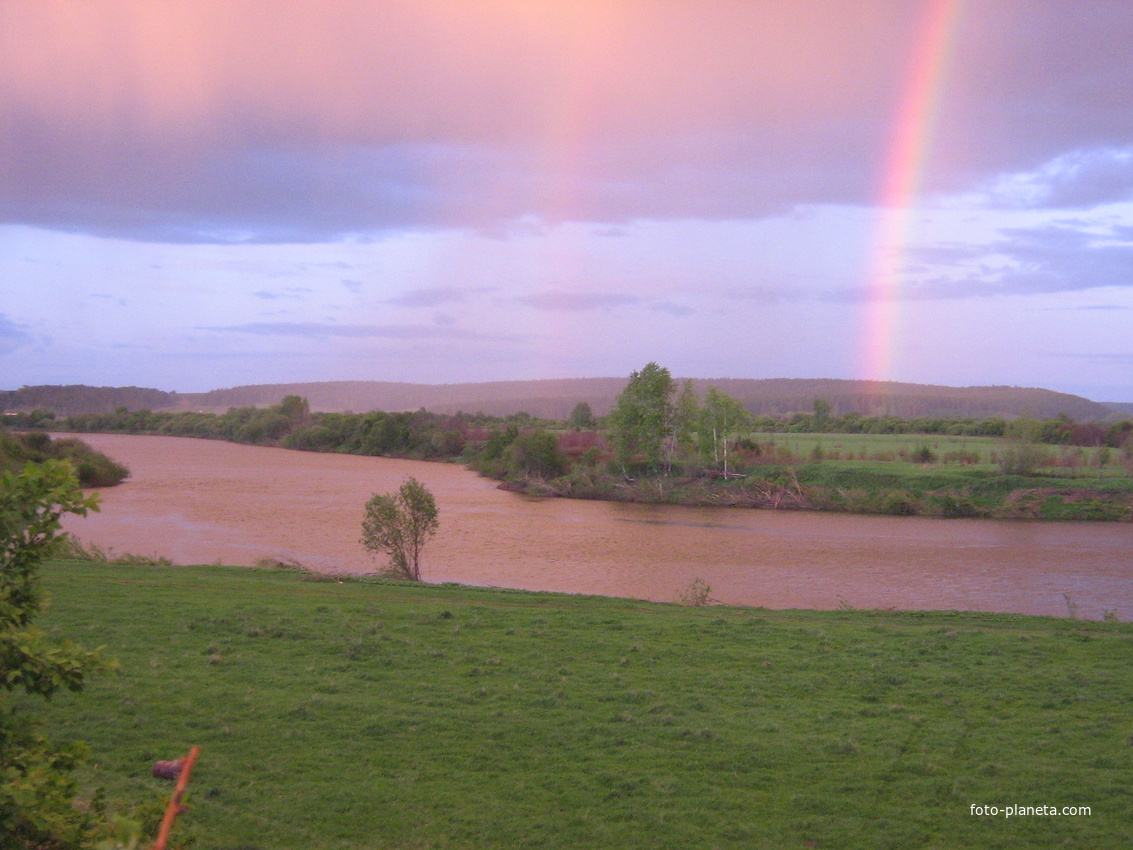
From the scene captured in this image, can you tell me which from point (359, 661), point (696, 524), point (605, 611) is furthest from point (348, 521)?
point (359, 661)

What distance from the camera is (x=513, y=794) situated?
5664 millimetres

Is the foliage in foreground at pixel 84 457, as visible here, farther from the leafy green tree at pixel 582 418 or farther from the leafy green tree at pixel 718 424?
the leafy green tree at pixel 582 418

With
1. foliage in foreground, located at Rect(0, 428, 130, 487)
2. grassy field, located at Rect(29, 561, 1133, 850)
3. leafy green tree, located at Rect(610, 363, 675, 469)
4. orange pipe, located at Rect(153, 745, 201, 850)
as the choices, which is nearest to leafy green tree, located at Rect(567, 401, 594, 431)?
leafy green tree, located at Rect(610, 363, 675, 469)

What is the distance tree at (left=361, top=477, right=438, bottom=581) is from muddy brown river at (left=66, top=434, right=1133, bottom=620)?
200 centimetres

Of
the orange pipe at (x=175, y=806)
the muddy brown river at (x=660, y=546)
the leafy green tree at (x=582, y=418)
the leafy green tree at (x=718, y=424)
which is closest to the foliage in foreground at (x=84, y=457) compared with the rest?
the muddy brown river at (x=660, y=546)

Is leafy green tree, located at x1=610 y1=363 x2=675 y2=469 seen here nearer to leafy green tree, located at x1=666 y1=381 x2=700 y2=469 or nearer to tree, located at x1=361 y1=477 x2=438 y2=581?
leafy green tree, located at x1=666 y1=381 x2=700 y2=469

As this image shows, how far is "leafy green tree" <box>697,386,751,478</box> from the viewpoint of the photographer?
4544 cm

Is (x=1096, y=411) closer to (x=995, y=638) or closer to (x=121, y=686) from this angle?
(x=995, y=638)

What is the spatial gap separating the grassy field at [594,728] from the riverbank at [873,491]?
28.7 m

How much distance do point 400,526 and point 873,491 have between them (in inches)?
1116

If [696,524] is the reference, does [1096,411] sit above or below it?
above

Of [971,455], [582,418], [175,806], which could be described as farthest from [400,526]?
[582,418]

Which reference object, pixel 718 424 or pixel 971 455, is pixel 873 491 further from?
pixel 971 455

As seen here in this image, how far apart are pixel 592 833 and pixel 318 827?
5.40 ft
